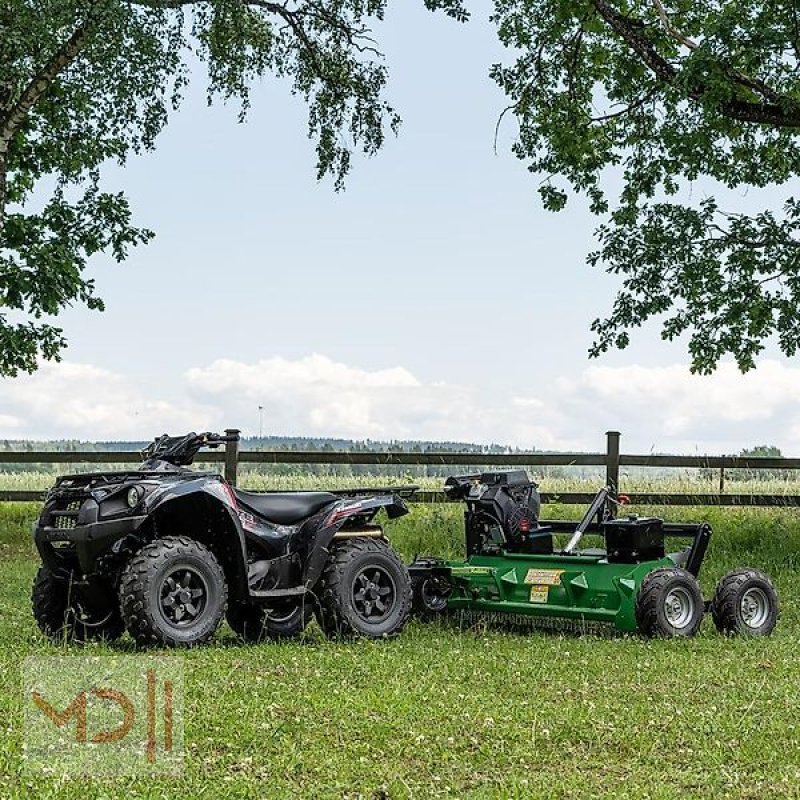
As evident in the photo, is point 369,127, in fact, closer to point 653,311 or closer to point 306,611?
point 653,311

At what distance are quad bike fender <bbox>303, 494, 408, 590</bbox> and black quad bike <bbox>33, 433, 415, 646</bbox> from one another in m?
0.01

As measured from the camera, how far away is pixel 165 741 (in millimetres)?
5926

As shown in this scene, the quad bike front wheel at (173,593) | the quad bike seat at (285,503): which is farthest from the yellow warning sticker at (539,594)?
the quad bike front wheel at (173,593)

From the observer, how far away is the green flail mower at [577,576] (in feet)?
32.5

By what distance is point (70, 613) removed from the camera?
9.46 m

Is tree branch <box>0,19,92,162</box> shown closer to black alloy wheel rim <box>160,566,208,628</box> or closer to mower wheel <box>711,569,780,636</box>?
black alloy wheel rim <box>160,566,208,628</box>

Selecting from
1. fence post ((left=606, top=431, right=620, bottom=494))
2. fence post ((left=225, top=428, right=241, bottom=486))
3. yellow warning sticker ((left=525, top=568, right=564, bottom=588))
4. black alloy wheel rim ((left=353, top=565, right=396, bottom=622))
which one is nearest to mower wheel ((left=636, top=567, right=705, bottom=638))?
yellow warning sticker ((left=525, top=568, right=564, bottom=588))

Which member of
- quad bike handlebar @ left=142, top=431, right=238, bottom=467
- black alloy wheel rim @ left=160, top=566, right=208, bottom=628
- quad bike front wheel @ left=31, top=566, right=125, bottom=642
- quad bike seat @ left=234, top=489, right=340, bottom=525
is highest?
quad bike handlebar @ left=142, top=431, right=238, bottom=467

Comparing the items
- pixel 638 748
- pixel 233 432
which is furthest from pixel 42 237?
pixel 638 748

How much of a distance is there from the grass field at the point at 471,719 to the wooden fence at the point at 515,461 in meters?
8.66

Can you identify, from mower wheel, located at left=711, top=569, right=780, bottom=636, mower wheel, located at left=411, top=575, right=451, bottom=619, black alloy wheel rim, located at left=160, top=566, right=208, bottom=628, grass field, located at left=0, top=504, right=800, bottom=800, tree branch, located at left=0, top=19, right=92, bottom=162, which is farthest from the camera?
tree branch, located at left=0, top=19, right=92, bottom=162

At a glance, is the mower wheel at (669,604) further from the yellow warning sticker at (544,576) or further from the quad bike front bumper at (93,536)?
the quad bike front bumper at (93,536)

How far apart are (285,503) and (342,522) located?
48 centimetres

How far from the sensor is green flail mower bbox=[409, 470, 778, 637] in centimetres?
991
